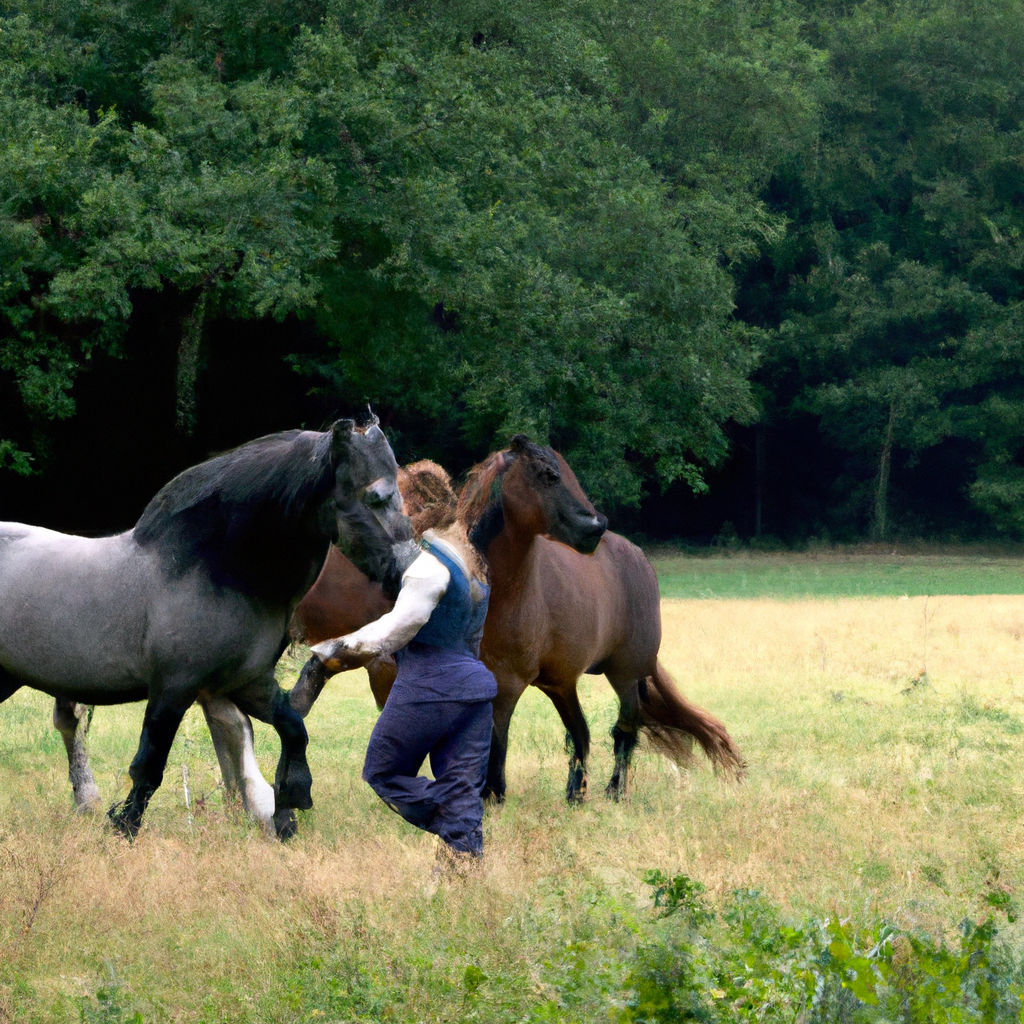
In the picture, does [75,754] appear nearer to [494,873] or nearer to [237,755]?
[237,755]

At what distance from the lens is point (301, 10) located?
25109mm

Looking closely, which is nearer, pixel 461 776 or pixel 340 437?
pixel 461 776

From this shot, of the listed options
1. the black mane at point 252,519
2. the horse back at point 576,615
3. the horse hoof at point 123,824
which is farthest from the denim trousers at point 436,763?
the horse back at point 576,615

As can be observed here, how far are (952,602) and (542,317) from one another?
375 inches

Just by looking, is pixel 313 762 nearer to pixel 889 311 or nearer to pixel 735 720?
pixel 735 720

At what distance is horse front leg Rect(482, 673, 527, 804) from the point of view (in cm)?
662

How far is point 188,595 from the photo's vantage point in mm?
5602

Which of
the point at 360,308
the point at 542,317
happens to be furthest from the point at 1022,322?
the point at 360,308

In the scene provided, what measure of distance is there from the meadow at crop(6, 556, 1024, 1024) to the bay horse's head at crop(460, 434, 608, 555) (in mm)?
1409

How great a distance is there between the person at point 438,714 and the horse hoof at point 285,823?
114 centimetres

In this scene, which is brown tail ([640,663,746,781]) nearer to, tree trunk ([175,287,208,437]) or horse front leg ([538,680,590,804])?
horse front leg ([538,680,590,804])

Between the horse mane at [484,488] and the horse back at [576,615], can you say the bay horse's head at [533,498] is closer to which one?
the horse mane at [484,488]

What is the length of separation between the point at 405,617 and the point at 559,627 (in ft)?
7.84

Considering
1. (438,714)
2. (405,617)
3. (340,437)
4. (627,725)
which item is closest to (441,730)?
(438,714)
